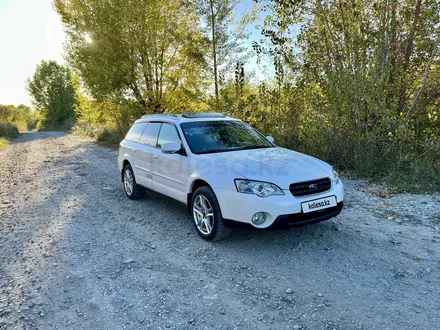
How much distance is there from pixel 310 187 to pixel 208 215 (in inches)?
52.4

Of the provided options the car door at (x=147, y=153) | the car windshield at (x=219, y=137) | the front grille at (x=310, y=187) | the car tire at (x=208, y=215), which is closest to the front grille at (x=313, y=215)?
the front grille at (x=310, y=187)

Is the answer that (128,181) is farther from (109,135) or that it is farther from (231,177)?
(109,135)

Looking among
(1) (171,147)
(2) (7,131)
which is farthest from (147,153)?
(2) (7,131)

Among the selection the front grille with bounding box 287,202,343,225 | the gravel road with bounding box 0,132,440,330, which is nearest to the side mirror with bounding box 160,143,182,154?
the gravel road with bounding box 0,132,440,330

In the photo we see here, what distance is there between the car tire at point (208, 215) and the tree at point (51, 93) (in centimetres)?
4573

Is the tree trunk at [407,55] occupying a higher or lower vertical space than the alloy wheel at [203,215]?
higher

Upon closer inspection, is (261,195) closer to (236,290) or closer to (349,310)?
(236,290)

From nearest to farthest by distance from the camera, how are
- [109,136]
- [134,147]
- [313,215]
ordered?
[313,215] < [134,147] < [109,136]

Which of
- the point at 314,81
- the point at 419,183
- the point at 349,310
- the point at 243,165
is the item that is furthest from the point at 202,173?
the point at 314,81

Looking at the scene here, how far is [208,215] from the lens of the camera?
13.9ft

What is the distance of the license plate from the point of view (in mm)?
3717

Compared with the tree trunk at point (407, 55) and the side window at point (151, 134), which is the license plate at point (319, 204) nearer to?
the side window at point (151, 134)

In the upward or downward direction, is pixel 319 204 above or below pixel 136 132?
below

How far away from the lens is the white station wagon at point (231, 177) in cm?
370
